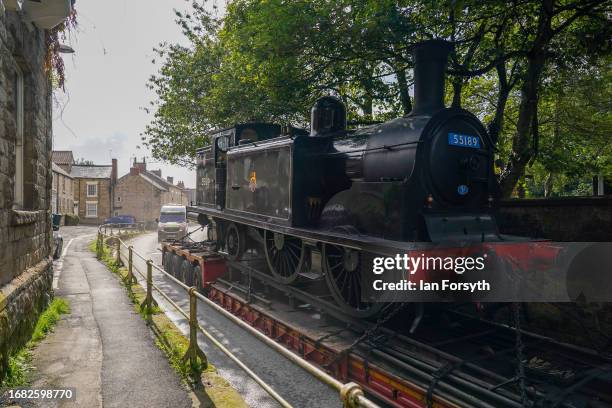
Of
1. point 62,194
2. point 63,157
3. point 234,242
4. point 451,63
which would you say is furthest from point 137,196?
point 451,63

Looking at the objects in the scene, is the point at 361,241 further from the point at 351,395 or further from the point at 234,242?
the point at 234,242

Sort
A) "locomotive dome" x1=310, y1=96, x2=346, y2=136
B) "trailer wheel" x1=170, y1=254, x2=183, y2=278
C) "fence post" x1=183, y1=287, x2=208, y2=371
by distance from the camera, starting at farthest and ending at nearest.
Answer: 1. "trailer wheel" x1=170, y1=254, x2=183, y2=278
2. "locomotive dome" x1=310, y1=96, x2=346, y2=136
3. "fence post" x1=183, y1=287, x2=208, y2=371

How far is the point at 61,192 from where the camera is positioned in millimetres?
40469

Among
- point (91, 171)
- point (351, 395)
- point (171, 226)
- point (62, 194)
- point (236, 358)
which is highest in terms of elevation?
point (91, 171)

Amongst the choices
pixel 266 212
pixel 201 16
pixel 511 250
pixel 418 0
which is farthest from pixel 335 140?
pixel 201 16

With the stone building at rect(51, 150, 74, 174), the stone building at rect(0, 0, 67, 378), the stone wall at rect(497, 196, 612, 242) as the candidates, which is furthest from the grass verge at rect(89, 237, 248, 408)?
the stone building at rect(51, 150, 74, 174)

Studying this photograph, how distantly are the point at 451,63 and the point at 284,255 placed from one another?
6110mm

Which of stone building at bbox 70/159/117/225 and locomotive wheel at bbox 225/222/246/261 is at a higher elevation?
stone building at bbox 70/159/117/225

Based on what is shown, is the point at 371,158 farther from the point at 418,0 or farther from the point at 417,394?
the point at 418,0

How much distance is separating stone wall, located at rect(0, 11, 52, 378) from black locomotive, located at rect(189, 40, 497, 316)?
3.55 metres

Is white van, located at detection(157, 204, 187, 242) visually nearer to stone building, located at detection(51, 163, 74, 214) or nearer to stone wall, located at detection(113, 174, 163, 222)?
stone building, located at detection(51, 163, 74, 214)

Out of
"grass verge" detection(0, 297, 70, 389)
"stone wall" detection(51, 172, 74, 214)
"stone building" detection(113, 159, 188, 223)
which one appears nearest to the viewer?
"grass verge" detection(0, 297, 70, 389)

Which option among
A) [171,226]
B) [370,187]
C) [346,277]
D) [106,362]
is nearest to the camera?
[106,362]

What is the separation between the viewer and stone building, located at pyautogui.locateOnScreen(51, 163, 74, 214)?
1476 inches
